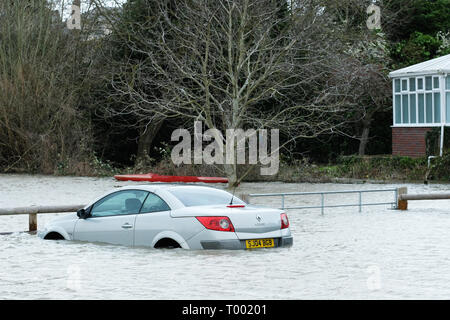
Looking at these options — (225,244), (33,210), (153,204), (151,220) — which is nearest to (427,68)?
(33,210)

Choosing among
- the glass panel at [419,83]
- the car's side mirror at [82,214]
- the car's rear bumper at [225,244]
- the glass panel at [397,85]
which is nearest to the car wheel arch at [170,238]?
the car's rear bumper at [225,244]

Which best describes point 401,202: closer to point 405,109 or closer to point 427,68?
point 427,68

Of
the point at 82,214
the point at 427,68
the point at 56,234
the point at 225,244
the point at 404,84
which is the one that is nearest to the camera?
the point at 225,244

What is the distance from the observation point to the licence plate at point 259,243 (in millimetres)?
14091

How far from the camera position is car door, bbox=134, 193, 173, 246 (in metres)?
14.3

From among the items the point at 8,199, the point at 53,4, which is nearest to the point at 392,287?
the point at 8,199

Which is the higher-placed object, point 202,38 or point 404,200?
point 202,38

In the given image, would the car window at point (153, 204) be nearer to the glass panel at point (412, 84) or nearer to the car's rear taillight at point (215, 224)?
the car's rear taillight at point (215, 224)

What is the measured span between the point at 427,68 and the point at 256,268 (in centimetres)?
3135

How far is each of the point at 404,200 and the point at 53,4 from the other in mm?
25974

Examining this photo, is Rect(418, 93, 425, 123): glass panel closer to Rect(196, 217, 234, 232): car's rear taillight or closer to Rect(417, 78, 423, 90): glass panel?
Rect(417, 78, 423, 90): glass panel

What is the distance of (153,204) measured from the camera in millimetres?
14664
